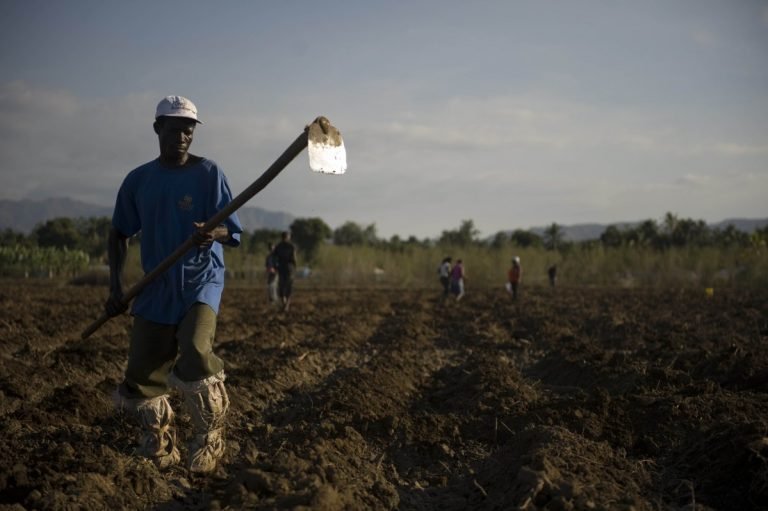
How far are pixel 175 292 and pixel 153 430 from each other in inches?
32.8

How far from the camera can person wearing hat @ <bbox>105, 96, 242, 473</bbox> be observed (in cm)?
361

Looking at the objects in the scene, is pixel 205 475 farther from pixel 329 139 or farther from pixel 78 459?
pixel 329 139

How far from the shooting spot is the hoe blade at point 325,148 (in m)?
3.29

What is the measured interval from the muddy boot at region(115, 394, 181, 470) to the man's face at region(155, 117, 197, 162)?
1.42 metres

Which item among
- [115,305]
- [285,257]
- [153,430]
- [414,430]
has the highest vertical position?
[285,257]

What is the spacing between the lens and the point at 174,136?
3.71 m

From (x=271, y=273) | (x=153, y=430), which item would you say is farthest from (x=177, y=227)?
(x=271, y=273)

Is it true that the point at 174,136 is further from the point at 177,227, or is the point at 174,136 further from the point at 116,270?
the point at 116,270

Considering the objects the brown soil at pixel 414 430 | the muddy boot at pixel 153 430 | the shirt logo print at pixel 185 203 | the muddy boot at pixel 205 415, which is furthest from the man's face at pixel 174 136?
the brown soil at pixel 414 430

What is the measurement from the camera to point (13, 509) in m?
2.89

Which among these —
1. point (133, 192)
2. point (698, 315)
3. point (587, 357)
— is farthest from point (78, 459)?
point (698, 315)

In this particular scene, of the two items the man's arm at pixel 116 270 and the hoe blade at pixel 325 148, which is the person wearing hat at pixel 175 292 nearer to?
the man's arm at pixel 116 270

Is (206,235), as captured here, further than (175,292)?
No

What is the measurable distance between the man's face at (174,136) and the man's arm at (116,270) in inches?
24.6
